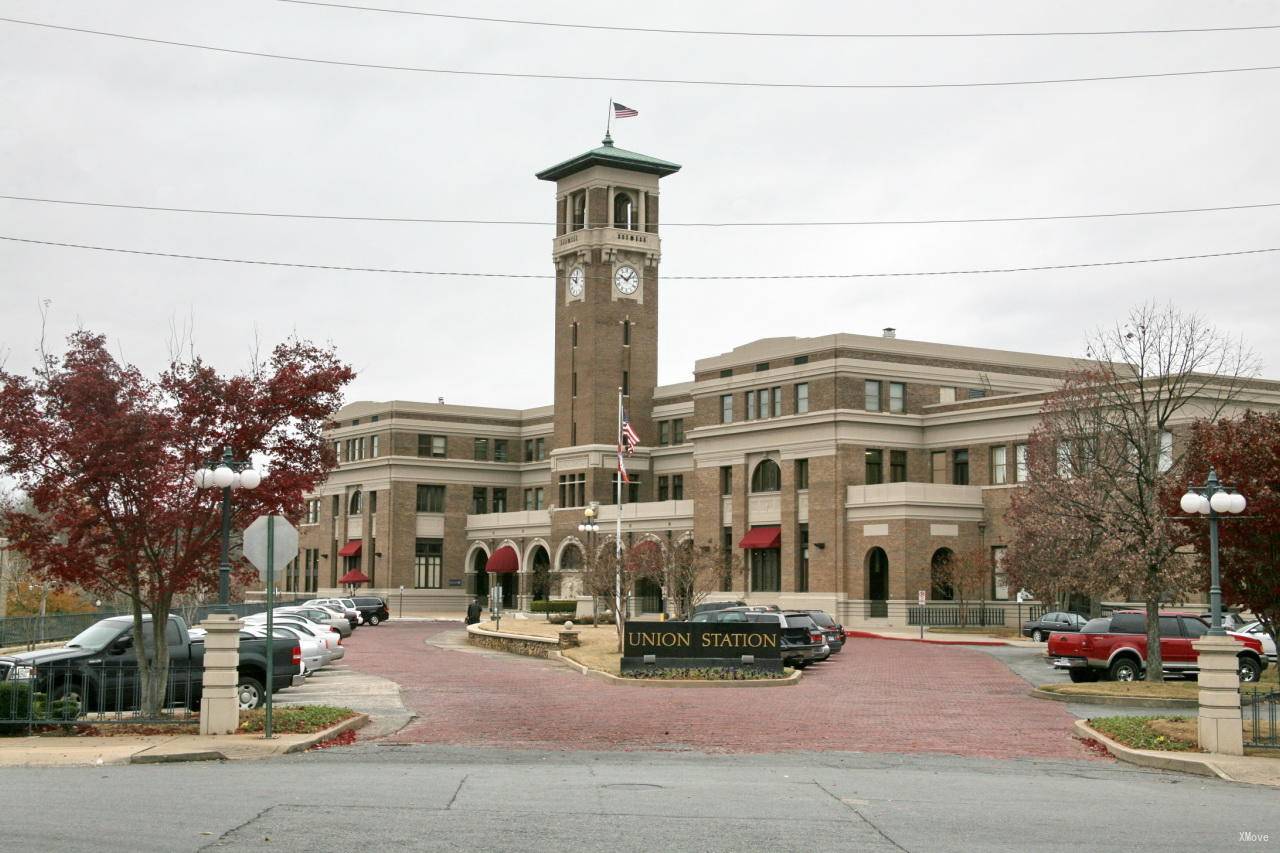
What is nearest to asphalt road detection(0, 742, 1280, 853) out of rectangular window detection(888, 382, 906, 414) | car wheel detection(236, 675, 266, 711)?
car wheel detection(236, 675, 266, 711)

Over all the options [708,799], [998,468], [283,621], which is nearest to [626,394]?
[998,468]

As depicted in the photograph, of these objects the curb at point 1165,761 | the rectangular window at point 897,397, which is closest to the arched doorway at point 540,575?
the rectangular window at point 897,397

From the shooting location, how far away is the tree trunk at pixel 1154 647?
99.0ft

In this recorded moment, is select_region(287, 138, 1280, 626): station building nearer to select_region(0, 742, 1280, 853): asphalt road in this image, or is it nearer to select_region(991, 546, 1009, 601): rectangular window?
select_region(991, 546, 1009, 601): rectangular window

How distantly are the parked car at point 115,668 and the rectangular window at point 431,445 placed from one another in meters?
71.4

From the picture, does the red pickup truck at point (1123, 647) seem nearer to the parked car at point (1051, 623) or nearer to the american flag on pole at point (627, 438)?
the parked car at point (1051, 623)

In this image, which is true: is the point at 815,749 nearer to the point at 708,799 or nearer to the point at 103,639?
the point at 708,799

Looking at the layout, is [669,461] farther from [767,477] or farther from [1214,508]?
[1214,508]

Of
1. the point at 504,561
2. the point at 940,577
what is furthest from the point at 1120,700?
the point at 504,561

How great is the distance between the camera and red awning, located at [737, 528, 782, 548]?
68375 millimetres

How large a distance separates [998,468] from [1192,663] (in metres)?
33.1

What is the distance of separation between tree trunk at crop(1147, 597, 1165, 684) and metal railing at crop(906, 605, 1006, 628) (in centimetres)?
3108

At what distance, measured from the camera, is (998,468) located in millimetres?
64438

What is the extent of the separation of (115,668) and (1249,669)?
25.4 metres
